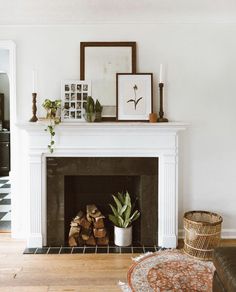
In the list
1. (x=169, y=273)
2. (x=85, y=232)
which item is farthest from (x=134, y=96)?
(x=169, y=273)

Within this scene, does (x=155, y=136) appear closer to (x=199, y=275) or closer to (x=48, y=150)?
(x=48, y=150)

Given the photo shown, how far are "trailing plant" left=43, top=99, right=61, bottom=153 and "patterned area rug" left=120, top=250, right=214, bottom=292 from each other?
1.38 metres

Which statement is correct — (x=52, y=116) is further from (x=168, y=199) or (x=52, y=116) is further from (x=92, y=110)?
(x=168, y=199)

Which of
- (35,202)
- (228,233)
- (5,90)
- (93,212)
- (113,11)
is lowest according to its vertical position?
(228,233)

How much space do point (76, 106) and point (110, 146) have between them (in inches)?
22.0

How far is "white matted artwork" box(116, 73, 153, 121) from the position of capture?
3.59m

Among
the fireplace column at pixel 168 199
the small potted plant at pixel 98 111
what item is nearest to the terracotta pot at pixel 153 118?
the fireplace column at pixel 168 199

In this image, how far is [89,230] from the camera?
3646 millimetres

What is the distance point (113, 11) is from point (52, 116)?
1155 mm

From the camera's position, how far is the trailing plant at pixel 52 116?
11.1ft

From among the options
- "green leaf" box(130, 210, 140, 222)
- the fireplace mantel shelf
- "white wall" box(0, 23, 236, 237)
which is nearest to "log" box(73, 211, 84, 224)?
"green leaf" box(130, 210, 140, 222)

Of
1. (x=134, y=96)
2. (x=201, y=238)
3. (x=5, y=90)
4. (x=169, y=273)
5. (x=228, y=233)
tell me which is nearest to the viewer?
(x=169, y=273)

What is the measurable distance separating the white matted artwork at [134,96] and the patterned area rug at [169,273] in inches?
54.1

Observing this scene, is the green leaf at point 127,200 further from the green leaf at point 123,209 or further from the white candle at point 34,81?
the white candle at point 34,81
